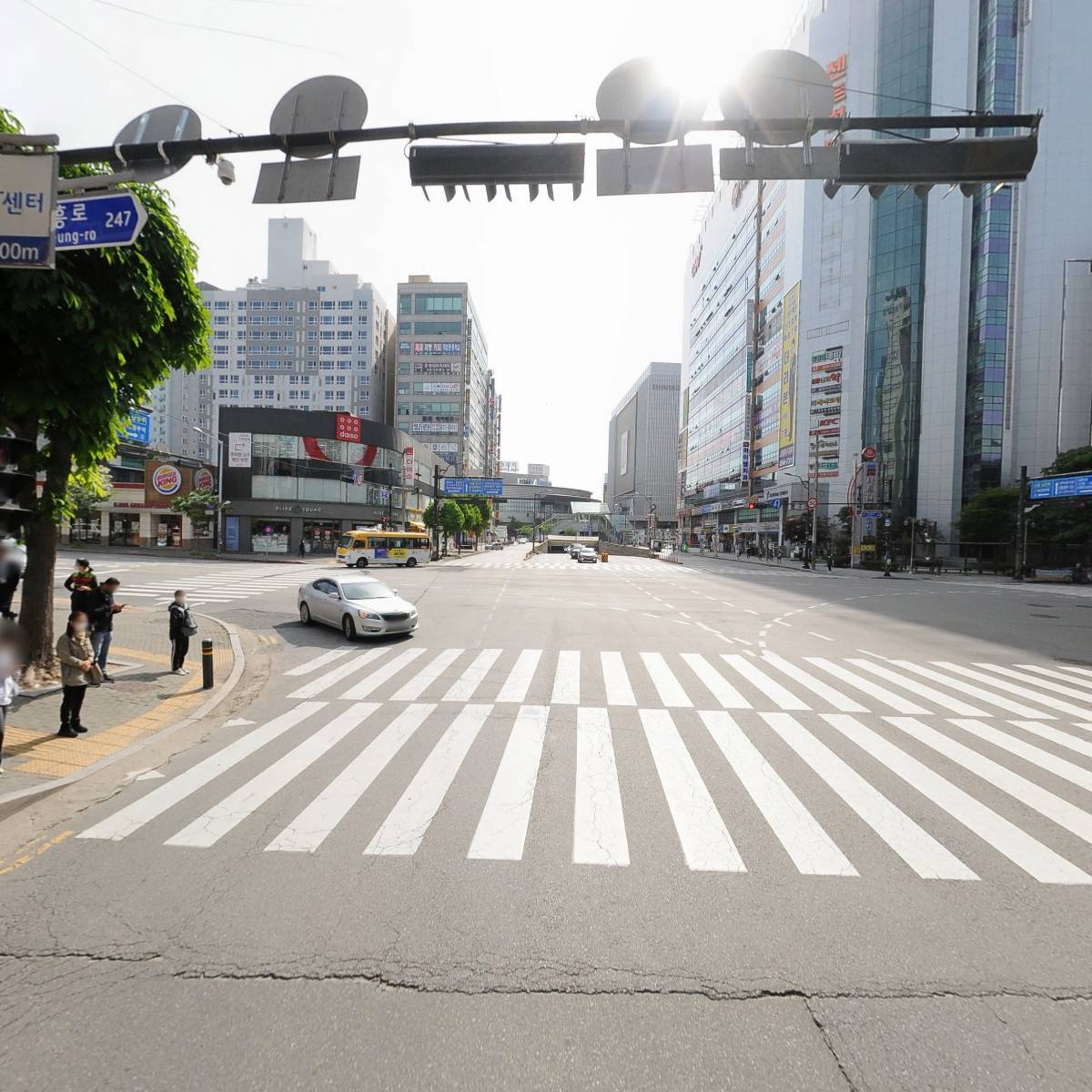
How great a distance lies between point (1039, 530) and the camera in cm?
5203

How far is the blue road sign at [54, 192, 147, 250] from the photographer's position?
5.54 meters

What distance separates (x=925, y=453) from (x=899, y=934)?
247 feet

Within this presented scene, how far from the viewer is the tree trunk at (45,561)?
9008mm

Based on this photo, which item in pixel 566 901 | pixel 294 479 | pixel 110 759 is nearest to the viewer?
pixel 566 901

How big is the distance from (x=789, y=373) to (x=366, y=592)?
75031 mm

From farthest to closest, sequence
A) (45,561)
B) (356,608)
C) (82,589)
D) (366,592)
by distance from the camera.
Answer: (366,592) < (356,608) < (82,589) < (45,561)

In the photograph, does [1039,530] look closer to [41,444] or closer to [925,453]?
[925,453]

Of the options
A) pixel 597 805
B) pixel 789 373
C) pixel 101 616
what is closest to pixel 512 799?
pixel 597 805

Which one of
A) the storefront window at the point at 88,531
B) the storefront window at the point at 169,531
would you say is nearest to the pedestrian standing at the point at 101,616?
the storefront window at the point at 169,531

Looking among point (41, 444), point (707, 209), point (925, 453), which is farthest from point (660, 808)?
point (707, 209)

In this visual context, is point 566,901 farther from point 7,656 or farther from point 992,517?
point 992,517

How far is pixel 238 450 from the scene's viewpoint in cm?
5097

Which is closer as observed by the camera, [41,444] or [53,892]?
[53,892]

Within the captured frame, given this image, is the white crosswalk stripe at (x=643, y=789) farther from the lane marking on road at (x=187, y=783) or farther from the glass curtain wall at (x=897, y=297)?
the glass curtain wall at (x=897, y=297)
